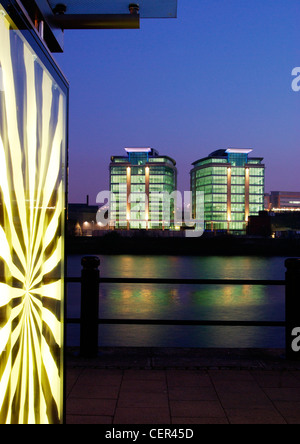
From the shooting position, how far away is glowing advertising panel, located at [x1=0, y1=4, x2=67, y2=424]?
1.51 meters

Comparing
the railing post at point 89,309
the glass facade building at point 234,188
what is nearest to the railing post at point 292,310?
the railing post at point 89,309

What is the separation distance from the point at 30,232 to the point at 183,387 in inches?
113

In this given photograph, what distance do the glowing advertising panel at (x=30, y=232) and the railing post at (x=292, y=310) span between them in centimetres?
342

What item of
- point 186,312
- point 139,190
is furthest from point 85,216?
point 186,312

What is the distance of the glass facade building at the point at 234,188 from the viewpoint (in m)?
125

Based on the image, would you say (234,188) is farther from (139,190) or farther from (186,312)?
(186,312)

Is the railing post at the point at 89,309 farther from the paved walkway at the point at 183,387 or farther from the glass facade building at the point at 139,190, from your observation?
the glass facade building at the point at 139,190

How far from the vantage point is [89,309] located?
504 centimetres

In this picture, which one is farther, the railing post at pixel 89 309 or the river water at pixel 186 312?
the river water at pixel 186 312

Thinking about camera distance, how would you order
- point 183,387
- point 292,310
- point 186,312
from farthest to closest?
point 186,312 < point 292,310 < point 183,387

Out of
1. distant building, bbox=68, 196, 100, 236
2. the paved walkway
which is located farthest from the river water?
distant building, bbox=68, 196, 100, 236

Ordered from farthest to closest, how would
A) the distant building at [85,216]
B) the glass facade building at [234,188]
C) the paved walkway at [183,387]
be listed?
1. the glass facade building at [234,188]
2. the distant building at [85,216]
3. the paved walkway at [183,387]
